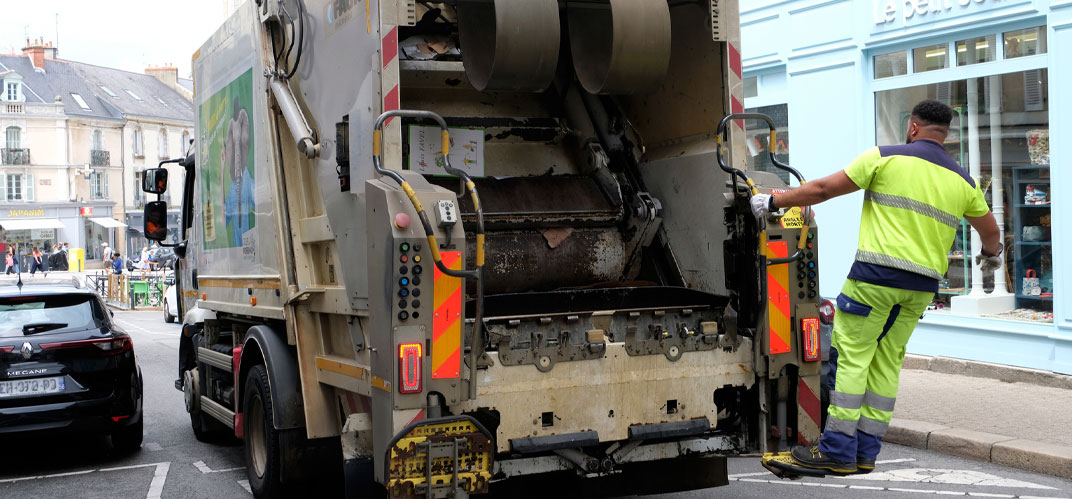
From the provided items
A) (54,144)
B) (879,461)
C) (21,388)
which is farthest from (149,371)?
(54,144)

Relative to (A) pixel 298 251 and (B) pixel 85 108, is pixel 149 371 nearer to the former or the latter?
(A) pixel 298 251

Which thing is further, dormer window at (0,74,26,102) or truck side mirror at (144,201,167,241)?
dormer window at (0,74,26,102)

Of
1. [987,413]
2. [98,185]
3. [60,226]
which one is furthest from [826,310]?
[98,185]

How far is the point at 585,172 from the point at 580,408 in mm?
1804

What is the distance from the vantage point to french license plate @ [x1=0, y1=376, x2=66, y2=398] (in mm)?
7145

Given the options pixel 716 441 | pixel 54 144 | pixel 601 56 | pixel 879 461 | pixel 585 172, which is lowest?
pixel 879 461

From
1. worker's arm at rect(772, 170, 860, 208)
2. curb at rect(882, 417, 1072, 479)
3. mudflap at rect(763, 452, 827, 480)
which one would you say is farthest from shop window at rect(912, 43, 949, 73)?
mudflap at rect(763, 452, 827, 480)

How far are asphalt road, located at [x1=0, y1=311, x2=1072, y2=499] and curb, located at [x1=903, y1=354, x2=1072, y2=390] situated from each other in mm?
2477

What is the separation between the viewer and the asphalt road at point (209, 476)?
20.7ft

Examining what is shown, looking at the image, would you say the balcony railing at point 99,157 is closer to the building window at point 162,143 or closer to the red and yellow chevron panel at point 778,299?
the building window at point 162,143

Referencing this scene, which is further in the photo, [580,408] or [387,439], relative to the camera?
[580,408]

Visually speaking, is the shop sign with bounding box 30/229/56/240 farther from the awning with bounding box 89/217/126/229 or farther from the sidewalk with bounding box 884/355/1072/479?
the sidewalk with bounding box 884/355/1072/479

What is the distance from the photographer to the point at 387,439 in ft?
14.8

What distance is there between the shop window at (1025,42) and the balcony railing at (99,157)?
56463 millimetres
